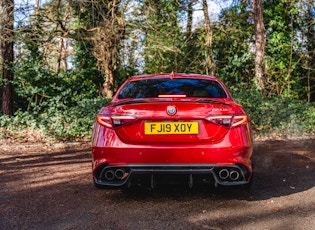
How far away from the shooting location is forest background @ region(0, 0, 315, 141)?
11.1 metres

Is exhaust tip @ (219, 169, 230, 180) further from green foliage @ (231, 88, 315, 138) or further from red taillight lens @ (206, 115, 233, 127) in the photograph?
green foliage @ (231, 88, 315, 138)

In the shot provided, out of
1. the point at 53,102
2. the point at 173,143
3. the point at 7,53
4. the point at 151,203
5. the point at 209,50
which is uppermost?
the point at 209,50

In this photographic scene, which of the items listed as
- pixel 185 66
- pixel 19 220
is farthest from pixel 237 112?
pixel 185 66

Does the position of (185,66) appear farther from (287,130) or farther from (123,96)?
(123,96)

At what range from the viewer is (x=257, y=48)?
14719 millimetres

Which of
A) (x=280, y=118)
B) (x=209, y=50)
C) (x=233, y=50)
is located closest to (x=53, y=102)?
(x=280, y=118)

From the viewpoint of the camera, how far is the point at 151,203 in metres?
4.25

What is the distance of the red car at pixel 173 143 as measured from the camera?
12.9 ft

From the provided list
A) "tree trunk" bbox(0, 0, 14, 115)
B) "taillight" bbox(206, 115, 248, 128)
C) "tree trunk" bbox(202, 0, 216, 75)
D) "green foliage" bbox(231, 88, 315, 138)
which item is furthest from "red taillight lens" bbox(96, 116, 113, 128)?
"tree trunk" bbox(202, 0, 216, 75)

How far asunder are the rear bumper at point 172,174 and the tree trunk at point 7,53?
27.0ft

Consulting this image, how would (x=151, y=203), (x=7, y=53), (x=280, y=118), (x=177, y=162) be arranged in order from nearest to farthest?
(x=177, y=162) < (x=151, y=203) < (x=280, y=118) < (x=7, y=53)

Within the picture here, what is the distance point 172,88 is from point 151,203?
137cm

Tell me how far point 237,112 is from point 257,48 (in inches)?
446

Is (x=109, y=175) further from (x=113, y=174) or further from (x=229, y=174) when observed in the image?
(x=229, y=174)
